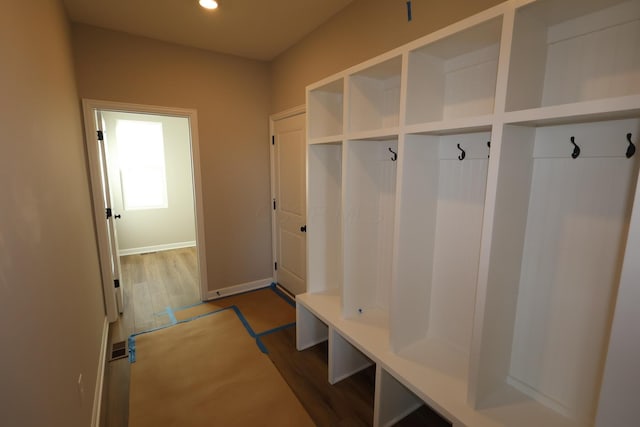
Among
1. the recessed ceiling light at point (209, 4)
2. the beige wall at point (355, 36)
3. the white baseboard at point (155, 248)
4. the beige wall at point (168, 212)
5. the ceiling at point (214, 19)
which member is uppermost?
the ceiling at point (214, 19)

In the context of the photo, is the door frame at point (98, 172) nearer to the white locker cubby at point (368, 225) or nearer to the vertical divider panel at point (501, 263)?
the white locker cubby at point (368, 225)

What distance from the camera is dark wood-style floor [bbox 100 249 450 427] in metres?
1.84

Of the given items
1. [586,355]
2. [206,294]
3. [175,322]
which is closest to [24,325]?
[586,355]

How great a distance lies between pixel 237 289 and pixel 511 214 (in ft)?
10.2

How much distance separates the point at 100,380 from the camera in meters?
2.04

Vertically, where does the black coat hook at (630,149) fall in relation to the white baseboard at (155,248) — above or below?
above

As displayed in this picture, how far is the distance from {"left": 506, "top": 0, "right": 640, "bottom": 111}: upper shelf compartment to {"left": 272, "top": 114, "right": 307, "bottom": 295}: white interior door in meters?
2.07

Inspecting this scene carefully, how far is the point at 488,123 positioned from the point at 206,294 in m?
3.24

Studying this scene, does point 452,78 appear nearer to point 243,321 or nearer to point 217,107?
point 217,107

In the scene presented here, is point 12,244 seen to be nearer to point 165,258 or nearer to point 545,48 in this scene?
point 545,48

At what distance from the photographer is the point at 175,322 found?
295 centimetres

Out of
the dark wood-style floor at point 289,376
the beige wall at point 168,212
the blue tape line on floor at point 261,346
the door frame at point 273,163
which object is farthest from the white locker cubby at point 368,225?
the beige wall at point 168,212

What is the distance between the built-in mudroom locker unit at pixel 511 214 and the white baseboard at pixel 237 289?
194 cm

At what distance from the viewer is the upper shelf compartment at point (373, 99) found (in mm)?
1841
